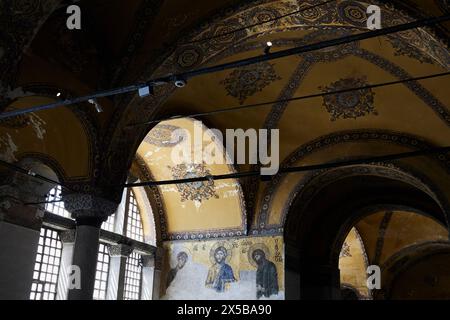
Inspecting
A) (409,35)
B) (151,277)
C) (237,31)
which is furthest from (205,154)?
(409,35)

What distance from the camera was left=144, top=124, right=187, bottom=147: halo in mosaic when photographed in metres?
13.3

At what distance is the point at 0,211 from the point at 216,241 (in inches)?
243

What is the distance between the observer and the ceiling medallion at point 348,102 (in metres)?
Result: 11.9

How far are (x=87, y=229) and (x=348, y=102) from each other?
6654 mm

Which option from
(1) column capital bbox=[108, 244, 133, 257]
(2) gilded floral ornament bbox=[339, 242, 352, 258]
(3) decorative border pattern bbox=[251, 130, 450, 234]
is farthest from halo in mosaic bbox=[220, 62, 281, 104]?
(2) gilded floral ornament bbox=[339, 242, 352, 258]

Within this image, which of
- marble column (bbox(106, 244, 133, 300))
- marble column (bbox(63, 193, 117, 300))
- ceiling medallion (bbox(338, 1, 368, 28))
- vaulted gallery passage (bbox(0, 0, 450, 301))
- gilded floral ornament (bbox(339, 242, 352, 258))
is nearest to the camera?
ceiling medallion (bbox(338, 1, 368, 28))

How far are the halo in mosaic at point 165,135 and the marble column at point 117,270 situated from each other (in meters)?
2.88

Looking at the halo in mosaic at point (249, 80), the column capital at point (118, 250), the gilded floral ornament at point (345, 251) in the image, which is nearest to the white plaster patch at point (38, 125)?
the halo in mosaic at point (249, 80)

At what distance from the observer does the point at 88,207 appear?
9477 millimetres

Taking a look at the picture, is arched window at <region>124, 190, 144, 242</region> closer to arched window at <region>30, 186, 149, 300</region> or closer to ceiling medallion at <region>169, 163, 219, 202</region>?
arched window at <region>30, 186, 149, 300</region>

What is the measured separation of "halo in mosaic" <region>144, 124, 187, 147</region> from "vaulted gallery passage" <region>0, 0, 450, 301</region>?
54 millimetres

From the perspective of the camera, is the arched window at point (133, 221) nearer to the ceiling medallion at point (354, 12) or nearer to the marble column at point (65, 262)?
the marble column at point (65, 262)

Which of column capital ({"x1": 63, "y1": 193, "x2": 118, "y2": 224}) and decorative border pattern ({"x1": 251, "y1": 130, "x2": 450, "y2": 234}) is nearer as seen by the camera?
column capital ({"x1": 63, "y1": 193, "x2": 118, "y2": 224})

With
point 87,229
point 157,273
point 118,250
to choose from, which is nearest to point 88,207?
point 87,229
